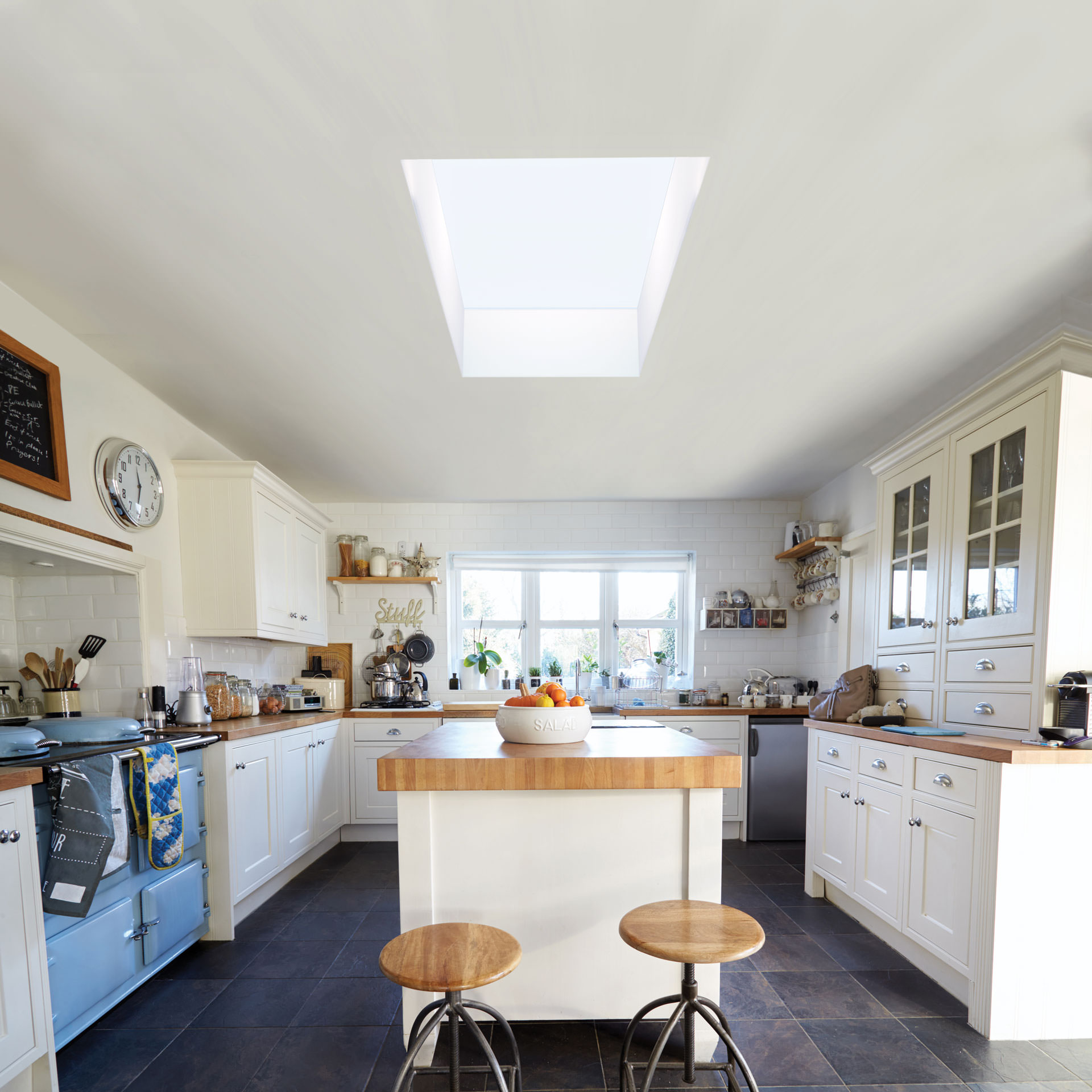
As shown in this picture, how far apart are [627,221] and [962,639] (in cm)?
216

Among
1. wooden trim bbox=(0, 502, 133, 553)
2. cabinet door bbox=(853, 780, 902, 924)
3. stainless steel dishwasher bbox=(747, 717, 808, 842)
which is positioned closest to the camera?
wooden trim bbox=(0, 502, 133, 553)

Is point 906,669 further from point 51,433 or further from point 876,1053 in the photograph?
point 51,433

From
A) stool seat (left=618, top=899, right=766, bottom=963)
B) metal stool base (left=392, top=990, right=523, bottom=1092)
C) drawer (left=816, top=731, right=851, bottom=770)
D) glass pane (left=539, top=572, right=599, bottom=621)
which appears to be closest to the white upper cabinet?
metal stool base (left=392, top=990, right=523, bottom=1092)

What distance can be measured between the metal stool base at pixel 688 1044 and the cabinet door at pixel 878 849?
1.24 m

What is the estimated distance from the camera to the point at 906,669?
3.15 m

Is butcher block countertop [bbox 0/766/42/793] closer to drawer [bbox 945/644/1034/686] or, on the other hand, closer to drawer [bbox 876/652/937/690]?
drawer [bbox 945/644/1034/686]

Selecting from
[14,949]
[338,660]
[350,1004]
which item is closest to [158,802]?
[14,949]

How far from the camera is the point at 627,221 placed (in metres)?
2.60

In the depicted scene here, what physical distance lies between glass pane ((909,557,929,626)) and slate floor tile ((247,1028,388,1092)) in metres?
2.75

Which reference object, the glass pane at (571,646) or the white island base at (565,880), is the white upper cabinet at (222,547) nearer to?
the white island base at (565,880)

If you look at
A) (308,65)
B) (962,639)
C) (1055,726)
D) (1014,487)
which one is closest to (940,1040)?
(1055,726)

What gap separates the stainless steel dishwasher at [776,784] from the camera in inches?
175

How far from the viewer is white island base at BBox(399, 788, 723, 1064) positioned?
6.60ft

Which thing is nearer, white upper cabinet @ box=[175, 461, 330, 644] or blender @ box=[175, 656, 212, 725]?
blender @ box=[175, 656, 212, 725]
